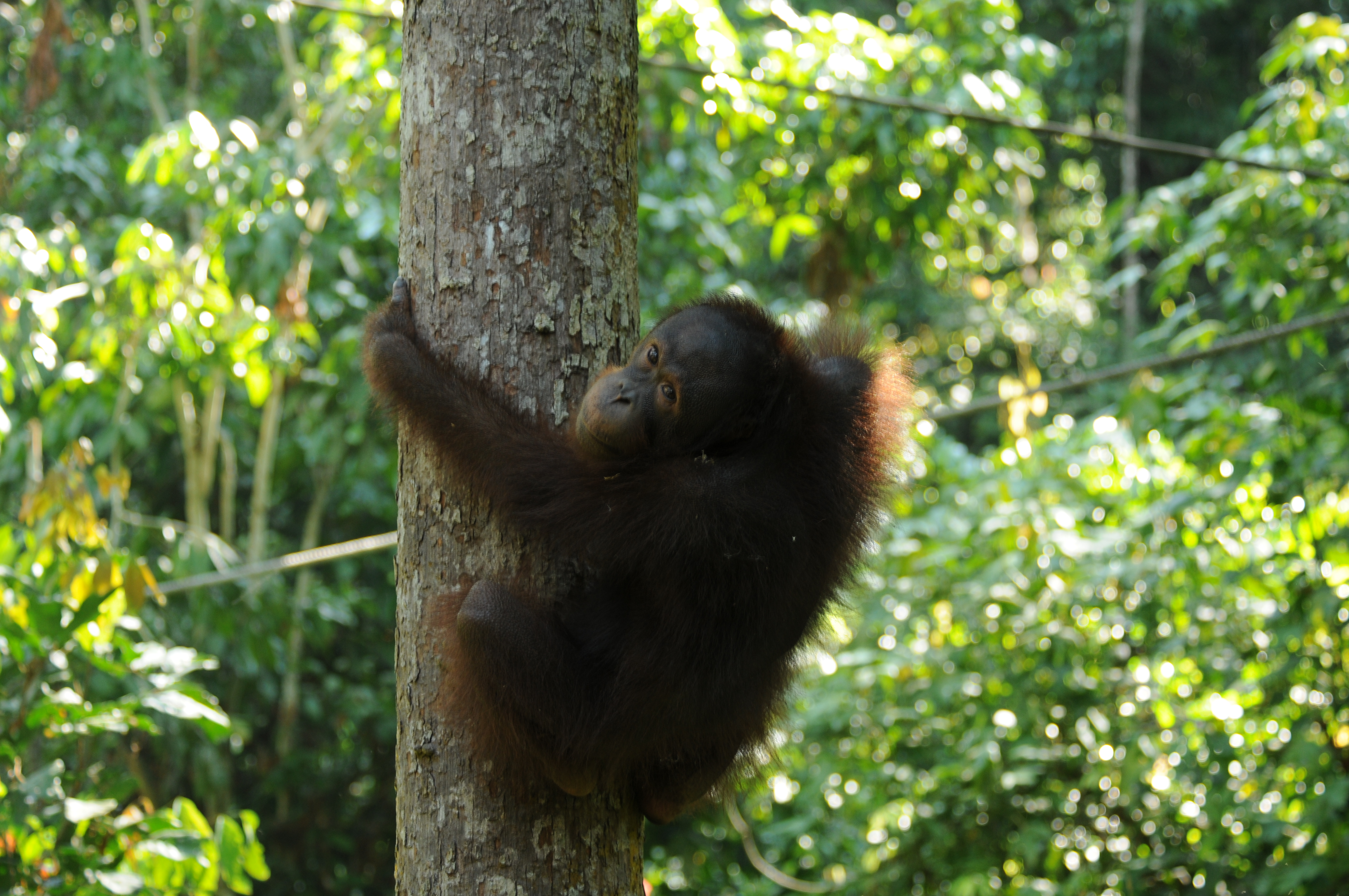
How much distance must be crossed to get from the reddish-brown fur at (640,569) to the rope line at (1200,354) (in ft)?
3.73

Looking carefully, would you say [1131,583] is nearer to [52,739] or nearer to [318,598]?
[52,739]

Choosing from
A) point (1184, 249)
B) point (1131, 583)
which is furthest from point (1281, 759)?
point (1184, 249)

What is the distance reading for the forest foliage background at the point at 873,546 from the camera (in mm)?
3241

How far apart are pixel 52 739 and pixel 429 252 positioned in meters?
2.21

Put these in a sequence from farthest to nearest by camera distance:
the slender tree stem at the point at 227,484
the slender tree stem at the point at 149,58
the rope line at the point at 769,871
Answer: the slender tree stem at the point at 149,58, the slender tree stem at the point at 227,484, the rope line at the point at 769,871

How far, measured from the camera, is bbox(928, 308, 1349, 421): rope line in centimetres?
314

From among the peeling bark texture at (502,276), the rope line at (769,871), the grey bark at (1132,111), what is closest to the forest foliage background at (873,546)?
the rope line at (769,871)

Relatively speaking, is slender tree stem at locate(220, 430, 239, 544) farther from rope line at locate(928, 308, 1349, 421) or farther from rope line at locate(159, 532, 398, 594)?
rope line at locate(928, 308, 1349, 421)

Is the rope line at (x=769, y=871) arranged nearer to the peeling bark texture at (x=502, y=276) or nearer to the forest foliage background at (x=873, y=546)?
the forest foliage background at (x=873, y=546)

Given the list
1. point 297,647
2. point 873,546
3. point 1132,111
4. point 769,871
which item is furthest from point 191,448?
point 1132,111

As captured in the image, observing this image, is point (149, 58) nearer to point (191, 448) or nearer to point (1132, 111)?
point (191, 448)

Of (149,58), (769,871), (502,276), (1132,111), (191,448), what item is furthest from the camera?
(1132,111)

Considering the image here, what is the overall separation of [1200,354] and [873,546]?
5.21 feet

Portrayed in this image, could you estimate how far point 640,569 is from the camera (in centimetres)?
185
